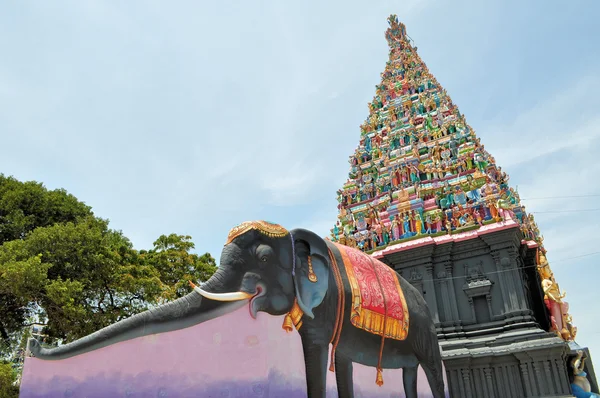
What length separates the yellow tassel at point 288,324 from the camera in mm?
6902

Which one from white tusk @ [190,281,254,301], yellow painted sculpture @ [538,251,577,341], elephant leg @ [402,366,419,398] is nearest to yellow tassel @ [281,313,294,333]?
white tusk @ [190,281,254,301]

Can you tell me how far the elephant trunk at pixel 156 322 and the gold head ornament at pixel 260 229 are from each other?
57 centimetres

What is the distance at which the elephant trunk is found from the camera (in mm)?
5930

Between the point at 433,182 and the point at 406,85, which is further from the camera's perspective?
the point at 406,85

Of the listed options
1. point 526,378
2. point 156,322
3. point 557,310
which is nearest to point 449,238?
point 557,310

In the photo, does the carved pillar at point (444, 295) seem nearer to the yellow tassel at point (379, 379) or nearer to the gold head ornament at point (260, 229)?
the yellow tassel at point (379, 379)

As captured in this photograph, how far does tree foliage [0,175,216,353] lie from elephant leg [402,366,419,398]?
11.1 m

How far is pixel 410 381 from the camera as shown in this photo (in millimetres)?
9383

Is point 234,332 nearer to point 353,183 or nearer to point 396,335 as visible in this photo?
point 396,335

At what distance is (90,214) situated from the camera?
21938mm

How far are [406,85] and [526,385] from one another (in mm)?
12933

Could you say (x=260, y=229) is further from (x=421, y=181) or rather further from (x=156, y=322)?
(x=421, y=181)

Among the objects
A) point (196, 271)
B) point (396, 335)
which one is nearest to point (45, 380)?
point (396, 335)

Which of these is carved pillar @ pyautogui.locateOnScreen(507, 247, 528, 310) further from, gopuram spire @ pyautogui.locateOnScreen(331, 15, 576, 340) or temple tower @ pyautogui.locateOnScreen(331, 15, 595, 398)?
gopuram spire @ pyautogui.locateOnScreen(331, 15, 576, 340)
